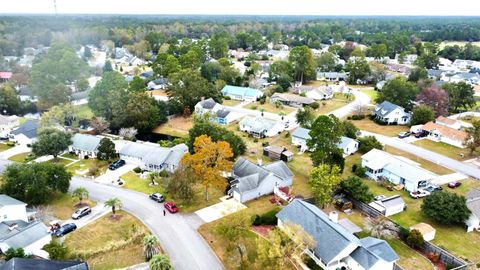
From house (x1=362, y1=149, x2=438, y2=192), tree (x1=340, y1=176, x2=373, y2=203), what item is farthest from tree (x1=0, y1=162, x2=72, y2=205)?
house (x1=362, y1=149, x2=438, y2=192)

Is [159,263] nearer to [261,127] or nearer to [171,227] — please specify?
[171,227]

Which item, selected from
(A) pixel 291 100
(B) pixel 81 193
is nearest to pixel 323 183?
(B) pixel 81 193

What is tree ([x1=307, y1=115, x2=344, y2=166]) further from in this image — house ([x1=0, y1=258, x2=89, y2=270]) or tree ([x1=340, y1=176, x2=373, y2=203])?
A: house ([x1=0, y1=258, x2=89, y2=270])

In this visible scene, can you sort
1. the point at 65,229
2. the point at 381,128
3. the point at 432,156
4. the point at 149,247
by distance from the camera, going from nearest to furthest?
the point at 149,247, the point at 65,229, the point at 432,156, the point at 381,128

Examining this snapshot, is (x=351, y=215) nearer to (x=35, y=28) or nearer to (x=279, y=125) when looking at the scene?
(x=279, y=125)

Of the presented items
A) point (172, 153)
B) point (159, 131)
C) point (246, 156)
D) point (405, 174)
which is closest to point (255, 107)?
point (159, 131)
